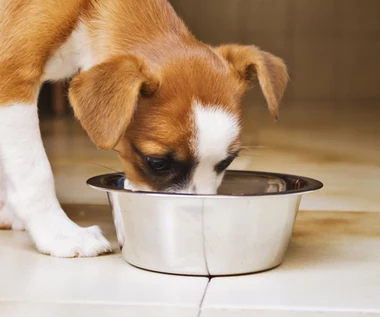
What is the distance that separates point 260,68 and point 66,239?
0.75 m

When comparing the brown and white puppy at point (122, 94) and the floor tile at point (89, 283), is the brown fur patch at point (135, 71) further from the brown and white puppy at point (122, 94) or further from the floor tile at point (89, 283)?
the floor tile at point (89, 283)

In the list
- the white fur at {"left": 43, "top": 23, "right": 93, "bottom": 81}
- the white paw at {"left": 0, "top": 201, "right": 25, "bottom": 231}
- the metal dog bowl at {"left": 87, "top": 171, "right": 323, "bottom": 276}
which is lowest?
the white paw at {"left": 0, "top": 201, "right": 25, "bottom": 231}

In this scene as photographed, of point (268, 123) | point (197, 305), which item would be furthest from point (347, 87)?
point (197, 305)

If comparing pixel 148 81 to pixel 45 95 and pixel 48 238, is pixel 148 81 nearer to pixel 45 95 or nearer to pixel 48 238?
pixel 48 238

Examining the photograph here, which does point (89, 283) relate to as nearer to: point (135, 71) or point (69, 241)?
point (69, 241)

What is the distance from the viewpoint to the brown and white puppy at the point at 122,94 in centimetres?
205

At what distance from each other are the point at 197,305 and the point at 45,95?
4.46m

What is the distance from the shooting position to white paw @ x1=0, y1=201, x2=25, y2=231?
2533 mm

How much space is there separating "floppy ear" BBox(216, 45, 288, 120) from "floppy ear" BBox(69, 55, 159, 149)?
0.39 m

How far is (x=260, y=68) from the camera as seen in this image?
7.76 ft

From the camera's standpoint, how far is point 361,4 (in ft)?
25.4

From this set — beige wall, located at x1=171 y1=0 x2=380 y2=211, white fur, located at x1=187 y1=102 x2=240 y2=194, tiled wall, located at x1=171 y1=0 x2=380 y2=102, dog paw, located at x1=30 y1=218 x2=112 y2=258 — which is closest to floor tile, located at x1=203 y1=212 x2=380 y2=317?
white fur, located at x1=187 y1=102 x2=240 y2=194

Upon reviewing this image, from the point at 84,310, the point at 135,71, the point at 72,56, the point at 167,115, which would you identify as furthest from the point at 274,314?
the point at 72,56

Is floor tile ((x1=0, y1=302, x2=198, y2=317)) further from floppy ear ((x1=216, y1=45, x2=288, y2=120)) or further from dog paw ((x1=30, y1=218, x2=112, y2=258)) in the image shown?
floppy ear ((x1=216, y1=45, x2=288, y2=120))
